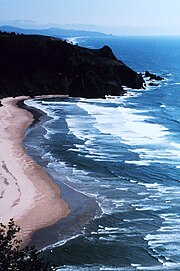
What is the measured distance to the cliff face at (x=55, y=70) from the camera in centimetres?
7962

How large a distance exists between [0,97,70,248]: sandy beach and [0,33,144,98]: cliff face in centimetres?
3575

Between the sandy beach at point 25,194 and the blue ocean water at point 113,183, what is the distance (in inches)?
32.0

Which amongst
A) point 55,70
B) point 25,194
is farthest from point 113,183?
point 55,70

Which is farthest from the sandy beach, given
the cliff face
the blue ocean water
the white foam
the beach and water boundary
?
the cliff face

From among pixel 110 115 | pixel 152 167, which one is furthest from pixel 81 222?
pixel 110 115

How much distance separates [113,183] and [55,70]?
54.7m

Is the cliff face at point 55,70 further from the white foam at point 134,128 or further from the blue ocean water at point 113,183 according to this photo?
the blue ocean water at point 113,183

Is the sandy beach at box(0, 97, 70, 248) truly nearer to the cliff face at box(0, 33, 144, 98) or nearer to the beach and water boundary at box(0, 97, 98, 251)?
the beach and water boundary at box(0, 97, 98, 251)

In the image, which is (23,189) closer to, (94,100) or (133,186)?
(133,186)

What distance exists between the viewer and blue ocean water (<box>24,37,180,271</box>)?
73.6 ft

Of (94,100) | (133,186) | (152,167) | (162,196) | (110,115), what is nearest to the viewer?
(162,196)

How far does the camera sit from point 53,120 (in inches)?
2254

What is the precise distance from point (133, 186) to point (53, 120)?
87.0 feet

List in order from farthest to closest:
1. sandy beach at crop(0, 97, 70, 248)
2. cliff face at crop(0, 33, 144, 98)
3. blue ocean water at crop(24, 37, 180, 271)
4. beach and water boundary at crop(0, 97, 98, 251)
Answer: cliff face at crop(0, 33, 144, 98) → sandy beach at crop(0, 97, 70, 248) → beach and water boundary at crop(0, 97, 98, 251) → blue ocean water at crop(24, 37, 180, 271)
